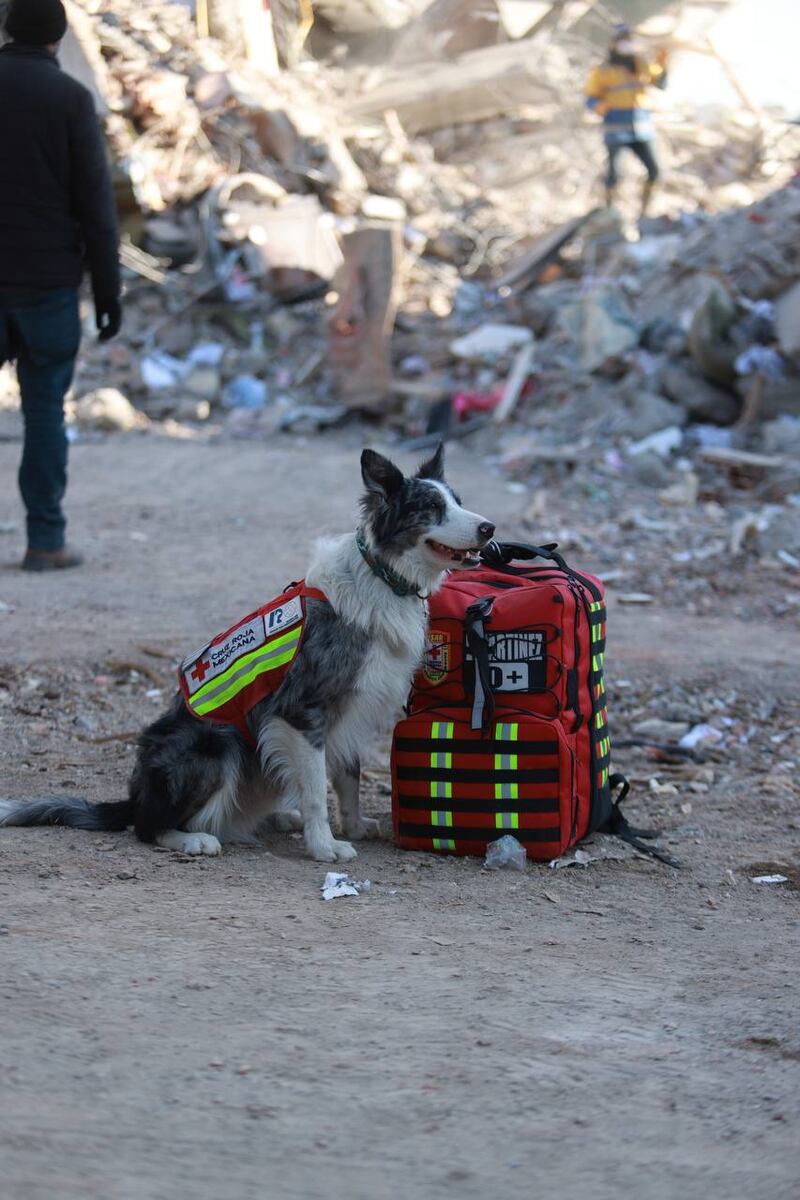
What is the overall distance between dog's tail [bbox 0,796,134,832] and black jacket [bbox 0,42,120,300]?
3.16 m

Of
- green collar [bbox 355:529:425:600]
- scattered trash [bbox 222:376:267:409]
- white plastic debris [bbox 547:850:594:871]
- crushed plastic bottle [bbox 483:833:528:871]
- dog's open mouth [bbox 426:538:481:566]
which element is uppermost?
dog's open mouth [bbox 426:538:481:566]

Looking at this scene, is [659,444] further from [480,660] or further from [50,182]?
[480,660]

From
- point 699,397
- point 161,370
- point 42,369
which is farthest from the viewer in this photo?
point 161,370

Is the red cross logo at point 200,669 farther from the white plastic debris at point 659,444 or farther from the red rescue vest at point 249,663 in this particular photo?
the white plastic debris at point 659,444

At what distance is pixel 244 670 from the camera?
394 cm

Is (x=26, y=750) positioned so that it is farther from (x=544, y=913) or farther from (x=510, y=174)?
(x=510, y=174)

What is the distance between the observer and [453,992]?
2867mm

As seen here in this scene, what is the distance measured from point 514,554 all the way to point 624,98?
12176 millimetres

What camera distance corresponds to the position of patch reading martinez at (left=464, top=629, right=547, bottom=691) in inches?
156

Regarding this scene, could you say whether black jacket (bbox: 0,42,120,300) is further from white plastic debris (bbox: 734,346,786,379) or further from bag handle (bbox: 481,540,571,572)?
white plastic debris (bbox: 734,346,786,379)

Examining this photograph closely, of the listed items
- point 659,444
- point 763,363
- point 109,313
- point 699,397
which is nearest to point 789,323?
point 763,363

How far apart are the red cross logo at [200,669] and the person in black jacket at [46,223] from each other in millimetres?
2915

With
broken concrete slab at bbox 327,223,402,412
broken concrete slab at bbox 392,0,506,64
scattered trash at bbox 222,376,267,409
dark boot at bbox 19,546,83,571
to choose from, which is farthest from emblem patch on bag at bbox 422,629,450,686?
broken concrete slab at bbox 392,0,506,64

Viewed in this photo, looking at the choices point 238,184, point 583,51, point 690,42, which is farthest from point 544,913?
point 583,51
